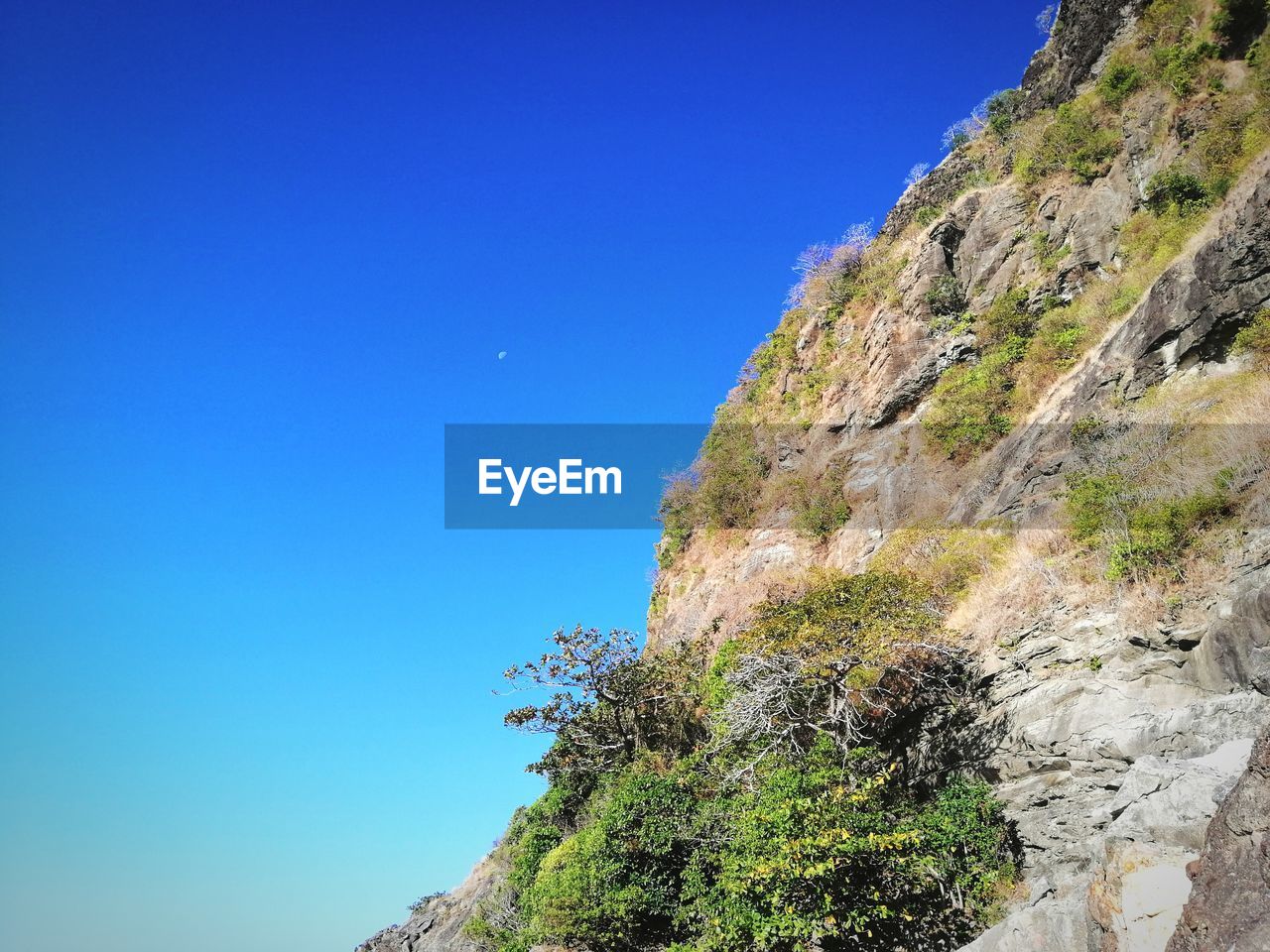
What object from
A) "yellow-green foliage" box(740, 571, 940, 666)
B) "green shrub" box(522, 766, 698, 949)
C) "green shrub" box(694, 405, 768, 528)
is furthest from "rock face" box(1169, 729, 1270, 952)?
"green shrub" box(694, 405, 768, 528)

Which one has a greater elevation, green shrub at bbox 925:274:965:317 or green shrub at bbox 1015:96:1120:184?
green shrub at bbox 1015:96:1120:184

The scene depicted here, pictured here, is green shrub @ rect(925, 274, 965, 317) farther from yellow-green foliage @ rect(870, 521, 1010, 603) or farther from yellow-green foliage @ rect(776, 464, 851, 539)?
yellow-green foliage @ rect(870, 521, 1010, 603)

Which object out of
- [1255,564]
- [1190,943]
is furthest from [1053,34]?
[1190,943]

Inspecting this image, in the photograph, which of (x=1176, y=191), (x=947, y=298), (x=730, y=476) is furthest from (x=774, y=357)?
(x=1176, y=191)

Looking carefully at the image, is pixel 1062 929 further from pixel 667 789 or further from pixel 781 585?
pixel 781 585

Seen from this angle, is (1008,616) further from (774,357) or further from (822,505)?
(774,357)

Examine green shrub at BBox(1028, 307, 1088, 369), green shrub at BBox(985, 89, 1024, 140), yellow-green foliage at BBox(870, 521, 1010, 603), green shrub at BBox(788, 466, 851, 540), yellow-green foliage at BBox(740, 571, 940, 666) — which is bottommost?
yellow-green foliage at BBox(740, 571, 940, 666)
